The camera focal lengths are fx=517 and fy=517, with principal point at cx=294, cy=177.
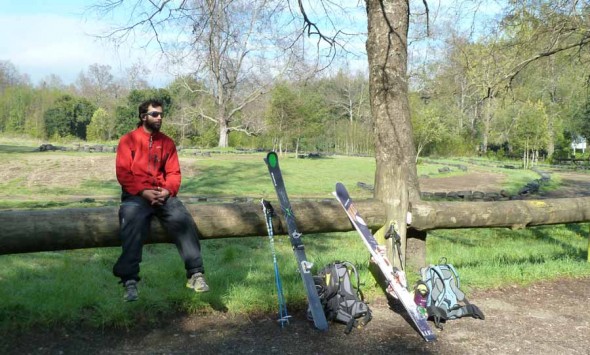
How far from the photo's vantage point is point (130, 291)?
3.69 metres

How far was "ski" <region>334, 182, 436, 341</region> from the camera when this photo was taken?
13.3 ft

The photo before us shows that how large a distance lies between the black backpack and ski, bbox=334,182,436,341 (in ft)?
0.94

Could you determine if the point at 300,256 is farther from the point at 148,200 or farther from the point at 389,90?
the point at 389,90

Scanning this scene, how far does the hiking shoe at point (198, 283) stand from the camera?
382 cm

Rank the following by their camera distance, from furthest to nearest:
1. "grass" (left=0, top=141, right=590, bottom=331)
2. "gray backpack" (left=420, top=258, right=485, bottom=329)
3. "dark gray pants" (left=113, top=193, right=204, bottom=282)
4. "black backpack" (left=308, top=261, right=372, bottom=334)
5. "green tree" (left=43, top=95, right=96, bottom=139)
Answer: "green tree" (left=43, top=95, right=96, bottom=139), "gray backpack" (left=420, top=258, right=485, bottom=329), "black backpack" (left=308, top=261, right=372, bottom=334), "grass" (left=0, top=141, right=590, bottom=331), "dark gray pants" (left=113, top=193, right=204, bottom=282)

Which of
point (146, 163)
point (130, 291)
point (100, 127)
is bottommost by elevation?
point (130, 291)

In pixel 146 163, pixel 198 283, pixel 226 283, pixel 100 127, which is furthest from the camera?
pixel 100 127

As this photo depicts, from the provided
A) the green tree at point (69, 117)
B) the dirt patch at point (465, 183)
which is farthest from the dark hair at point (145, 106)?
the green tree at point (69, 117)

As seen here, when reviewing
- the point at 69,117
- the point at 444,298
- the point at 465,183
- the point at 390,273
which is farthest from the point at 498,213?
the point at 69,117

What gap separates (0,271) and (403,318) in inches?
164

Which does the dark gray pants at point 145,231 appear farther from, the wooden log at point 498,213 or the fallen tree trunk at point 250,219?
the wooden log at point 498,213

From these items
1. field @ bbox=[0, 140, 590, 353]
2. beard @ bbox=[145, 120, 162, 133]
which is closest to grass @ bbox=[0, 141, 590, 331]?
field @ bbox=[0, 140, 590, 353]

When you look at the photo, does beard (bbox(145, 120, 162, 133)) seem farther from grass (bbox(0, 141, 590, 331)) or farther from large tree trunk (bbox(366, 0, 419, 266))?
large tree trunk (bbox(366, 0, 419, 266))

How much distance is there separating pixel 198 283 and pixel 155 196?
740mm
